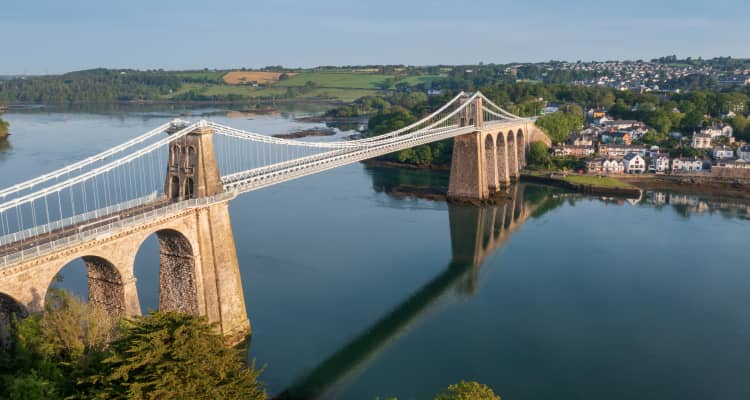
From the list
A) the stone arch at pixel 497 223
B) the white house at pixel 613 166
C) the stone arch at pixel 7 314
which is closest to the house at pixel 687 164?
the white house at pixel 613 166

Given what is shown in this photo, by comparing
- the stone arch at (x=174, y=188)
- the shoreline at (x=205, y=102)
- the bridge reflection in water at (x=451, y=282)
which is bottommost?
the bridge reflection in water at (x=451, y=282)

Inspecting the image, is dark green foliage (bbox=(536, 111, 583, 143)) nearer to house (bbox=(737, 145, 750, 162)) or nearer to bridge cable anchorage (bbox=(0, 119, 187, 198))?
house (bbox=(737, 145, 750, 162))

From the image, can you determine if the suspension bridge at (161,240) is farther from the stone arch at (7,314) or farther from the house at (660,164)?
the house at (660,164)

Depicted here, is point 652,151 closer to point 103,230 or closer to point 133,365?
point 103,230

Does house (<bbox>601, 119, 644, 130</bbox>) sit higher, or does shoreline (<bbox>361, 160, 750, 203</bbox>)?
house (<bbox>601, 119, 644, 130</bbox>)

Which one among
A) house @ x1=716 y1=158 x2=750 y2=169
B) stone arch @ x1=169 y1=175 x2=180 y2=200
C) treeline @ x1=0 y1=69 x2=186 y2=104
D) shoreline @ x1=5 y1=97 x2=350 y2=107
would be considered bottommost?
house @ x1=716 y1=158 x2=750 y2=169

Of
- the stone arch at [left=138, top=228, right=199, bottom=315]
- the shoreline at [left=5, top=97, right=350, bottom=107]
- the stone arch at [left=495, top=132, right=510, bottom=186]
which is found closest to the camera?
the stone arch at [left=138, top=228, right=199, bottom=315]

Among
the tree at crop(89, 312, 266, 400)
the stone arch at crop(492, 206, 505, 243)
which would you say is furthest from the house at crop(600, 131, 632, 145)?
the tree at crop(89, 312, 266, 400)
